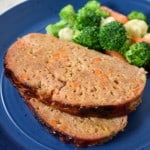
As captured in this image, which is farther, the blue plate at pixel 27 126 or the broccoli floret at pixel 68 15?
the broccoli floret at pixel 68 15

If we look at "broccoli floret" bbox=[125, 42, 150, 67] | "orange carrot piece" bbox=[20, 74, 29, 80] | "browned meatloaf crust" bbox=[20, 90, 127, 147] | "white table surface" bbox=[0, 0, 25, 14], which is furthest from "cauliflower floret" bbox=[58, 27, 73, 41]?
"white table surface" bbox=[0, 0, 25, 14]

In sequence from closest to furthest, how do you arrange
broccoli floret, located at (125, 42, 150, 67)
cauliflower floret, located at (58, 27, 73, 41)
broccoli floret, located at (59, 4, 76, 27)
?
broccoli floret, located at (125, 42, 150, 67)
cauliflower floret, located at (58, 27, 73, 41)
broccoli floret, located at (59, 4, 76, 27)

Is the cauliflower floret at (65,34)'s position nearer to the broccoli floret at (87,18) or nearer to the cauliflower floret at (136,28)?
the broccoli floret at (87,18)

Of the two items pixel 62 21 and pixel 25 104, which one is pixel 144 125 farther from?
pixel 62 21

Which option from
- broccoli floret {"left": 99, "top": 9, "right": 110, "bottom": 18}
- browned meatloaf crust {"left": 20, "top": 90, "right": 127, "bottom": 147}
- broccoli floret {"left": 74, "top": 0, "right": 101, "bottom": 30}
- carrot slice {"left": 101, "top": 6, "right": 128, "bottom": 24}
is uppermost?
broccoli floret {"left": 74, "top": 0, "right": 101, "bottom": 30}

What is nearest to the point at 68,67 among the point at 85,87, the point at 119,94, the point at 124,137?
the point at 85,87

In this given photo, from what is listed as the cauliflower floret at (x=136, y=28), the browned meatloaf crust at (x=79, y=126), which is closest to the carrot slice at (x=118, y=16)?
the cauliflower floret at (x=136, y=28)

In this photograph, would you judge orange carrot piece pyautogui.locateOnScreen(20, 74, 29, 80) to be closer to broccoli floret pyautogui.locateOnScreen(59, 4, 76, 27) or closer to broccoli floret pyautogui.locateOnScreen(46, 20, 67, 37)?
broccoli floret pyautogui.locateOnScreen(46, 20, 67, 37)

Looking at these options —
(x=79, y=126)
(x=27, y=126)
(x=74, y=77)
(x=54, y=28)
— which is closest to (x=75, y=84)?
(x=74, y=77)

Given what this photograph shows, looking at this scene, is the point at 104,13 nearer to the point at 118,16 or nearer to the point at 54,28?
the point at 118,16
